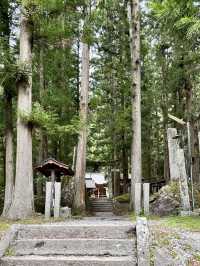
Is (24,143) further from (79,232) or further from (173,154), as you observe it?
(173,154)

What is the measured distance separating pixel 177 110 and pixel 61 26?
42.1ft

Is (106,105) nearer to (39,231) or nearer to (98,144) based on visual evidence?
(98,144)

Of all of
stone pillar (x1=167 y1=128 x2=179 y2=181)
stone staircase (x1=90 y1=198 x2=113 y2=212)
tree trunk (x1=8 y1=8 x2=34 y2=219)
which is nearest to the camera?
tree trunk (x1=8 y1=8 x2=34 y2=219)

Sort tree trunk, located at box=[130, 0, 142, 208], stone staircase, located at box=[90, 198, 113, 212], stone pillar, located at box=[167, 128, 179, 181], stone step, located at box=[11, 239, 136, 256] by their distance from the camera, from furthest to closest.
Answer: stone staircase, located at box=[90, 198, 113, 212] → tree trunk, located at box=[130, 0, 142, 208] → stone pillar, located at box=[167, 128, 179, 181] → stone step, located at box=[11, 239, 136, 256]

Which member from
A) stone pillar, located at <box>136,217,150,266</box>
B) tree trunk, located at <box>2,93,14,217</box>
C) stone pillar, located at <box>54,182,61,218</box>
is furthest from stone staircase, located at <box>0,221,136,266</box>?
tree trunk, located at <box>2,93,14,217</box>

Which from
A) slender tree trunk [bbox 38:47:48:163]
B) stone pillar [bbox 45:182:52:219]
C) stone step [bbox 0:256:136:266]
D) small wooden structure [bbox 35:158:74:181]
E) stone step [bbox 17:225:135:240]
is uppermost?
slender tree trunk [bbox 38:47:48:163]

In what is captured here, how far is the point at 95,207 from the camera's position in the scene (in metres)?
22.2

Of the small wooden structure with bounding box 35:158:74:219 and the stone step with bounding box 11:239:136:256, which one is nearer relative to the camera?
the stone step with bounding box 11:239:136:256

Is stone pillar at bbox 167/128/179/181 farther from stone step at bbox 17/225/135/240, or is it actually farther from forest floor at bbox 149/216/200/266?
stone step at bbox 17/225/135/240

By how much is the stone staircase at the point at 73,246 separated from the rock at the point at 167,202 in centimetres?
737

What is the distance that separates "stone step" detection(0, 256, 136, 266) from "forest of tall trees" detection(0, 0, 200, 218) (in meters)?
5.21

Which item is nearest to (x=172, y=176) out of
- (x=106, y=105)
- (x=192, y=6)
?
(x=192, y=6)

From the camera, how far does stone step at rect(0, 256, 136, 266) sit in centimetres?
626

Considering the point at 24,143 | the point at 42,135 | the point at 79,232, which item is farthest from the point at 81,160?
the point at 79,232
